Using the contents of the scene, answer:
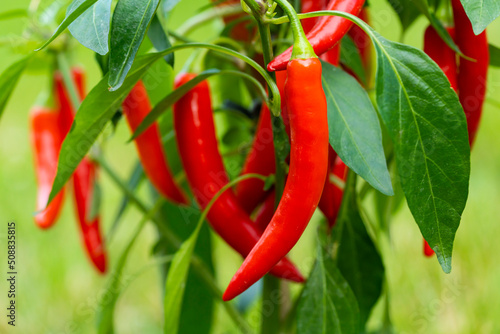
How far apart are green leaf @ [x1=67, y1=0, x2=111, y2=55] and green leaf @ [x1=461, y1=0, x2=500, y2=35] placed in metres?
0.37

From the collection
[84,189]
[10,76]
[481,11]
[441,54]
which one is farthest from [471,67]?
[84,189]

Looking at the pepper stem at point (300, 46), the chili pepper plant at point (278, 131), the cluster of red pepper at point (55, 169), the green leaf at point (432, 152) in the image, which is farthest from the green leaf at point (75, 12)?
the cluster of red pepper at point (55, 169)

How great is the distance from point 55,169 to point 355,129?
68 centimetres

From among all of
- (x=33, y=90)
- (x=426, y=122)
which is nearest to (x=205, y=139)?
(x=426, y=122)

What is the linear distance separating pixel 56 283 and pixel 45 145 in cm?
74

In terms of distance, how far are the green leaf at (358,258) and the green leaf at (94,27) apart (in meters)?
0.42

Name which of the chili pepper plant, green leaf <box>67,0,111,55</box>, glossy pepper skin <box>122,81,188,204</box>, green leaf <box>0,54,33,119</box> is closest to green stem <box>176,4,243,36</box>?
the chili pepper plant

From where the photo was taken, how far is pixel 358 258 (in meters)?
0.90

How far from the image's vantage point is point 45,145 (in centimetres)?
117

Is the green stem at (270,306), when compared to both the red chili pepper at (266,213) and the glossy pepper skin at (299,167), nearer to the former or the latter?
the red chili pepper at (266,213)

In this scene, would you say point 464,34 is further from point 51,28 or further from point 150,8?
point 51,28

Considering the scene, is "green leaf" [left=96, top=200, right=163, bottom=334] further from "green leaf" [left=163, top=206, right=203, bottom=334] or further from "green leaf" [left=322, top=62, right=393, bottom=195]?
"green leaf" [left=322, top=62, right=393, bottom=195]

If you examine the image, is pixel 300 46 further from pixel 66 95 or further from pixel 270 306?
pixel 66 95

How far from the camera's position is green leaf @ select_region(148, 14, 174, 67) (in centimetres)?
74
